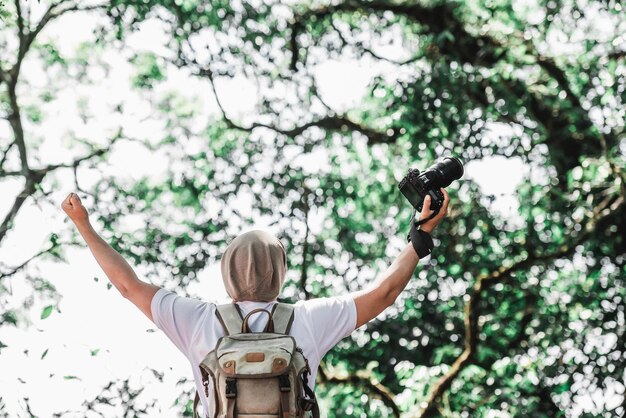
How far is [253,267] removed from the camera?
259cm

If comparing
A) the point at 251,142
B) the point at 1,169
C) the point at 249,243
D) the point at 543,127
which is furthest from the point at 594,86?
the point at 249,243

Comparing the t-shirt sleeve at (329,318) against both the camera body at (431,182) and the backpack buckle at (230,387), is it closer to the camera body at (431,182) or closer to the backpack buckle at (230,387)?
the backpack buckle at (230,387)

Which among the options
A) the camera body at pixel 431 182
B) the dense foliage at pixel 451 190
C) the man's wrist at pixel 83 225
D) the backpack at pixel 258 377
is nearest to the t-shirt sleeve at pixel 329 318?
the backpack at pixel 258 377

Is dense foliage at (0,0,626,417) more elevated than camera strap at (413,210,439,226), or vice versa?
dense foliage at (0,0,626,417)

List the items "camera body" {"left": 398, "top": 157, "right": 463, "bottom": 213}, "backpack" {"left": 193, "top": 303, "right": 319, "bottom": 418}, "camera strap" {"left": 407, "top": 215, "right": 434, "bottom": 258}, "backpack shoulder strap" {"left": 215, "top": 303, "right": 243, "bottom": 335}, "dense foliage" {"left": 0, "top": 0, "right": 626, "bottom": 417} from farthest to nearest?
"dense foliage" {"left": 0, "top": 0, "right": 626, "bottom": 417}, "camera body" {"left": 398, "top": 157, "right": 463, "bottom": 213}, "camera strap" {"left": 407, "top": 215, "right": 434, "bottom": 258}, "backpack shoulder strap" {"left": 215, "top": 303, "right": 243, "bottom": 335}, "backpack" {"left": 193, "top": 303, "right": 319, "bottom": 418}

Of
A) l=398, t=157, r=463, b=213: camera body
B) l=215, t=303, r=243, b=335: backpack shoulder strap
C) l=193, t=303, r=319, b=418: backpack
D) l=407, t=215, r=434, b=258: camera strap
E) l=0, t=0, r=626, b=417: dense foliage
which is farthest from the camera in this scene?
l=0, t=0, r=626, b=417: dense foliage

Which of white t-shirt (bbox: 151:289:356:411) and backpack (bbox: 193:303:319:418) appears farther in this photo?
white t-shirt (bbox: 151:289:356:411)

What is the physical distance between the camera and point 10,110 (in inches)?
345

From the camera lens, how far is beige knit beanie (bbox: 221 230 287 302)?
2580mm

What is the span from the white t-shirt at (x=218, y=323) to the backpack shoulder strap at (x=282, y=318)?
0.06 feet

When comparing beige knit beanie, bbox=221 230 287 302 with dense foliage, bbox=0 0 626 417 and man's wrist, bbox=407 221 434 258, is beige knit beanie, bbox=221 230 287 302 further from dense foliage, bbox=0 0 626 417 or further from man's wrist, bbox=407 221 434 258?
dense foliage, bbox=0 0 626 417

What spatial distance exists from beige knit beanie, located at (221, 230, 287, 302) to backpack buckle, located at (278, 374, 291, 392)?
0.25 metres

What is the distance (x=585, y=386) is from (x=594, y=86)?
2552 mm

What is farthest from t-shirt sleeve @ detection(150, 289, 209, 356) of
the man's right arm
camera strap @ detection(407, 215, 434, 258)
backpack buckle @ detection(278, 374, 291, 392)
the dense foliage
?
the dense foliage
